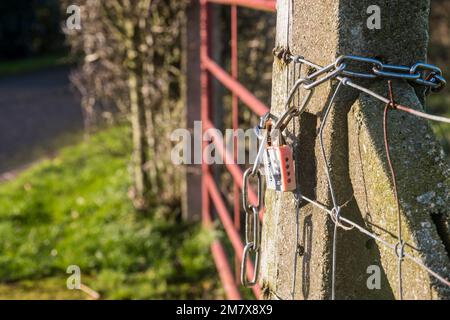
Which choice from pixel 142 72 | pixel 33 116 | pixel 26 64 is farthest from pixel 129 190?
pixel 26 64

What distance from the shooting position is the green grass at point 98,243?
12.6 ft

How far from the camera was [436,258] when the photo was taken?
3.87 ft

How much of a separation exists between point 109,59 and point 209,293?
5.73ft

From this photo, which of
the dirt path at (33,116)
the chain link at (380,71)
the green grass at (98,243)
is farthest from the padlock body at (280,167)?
the dirt path at (33,116)

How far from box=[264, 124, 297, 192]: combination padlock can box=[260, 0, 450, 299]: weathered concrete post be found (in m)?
0.03

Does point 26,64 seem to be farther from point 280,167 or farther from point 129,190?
point 280,167

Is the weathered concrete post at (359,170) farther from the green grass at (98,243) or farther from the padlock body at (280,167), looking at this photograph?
the green grass at (98,243)

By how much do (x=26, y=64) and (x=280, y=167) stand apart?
11.2 m

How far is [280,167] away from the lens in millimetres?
1453

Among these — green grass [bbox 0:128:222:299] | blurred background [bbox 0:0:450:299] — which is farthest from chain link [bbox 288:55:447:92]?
green grass [bbox 0:128:222:299]

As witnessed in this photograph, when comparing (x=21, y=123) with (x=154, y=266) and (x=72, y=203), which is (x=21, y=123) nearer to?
(x=72, y=203)

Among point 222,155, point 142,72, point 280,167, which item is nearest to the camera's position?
point 280,167

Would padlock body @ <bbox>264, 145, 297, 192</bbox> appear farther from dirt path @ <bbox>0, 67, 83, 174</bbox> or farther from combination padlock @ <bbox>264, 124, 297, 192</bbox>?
dirt path @ <bbox>0, 67, 83, 174</bbox>
